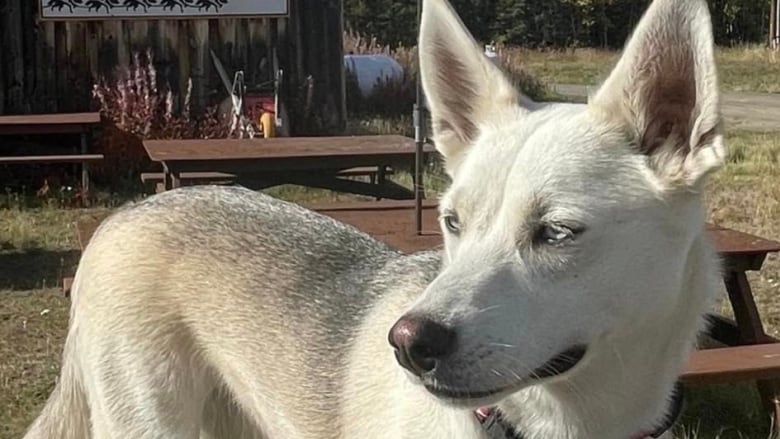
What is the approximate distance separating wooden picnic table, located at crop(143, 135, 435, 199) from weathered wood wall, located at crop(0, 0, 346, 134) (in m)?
3.58

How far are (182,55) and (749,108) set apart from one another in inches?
433

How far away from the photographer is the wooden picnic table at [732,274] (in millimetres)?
4324

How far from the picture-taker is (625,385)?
248 cm

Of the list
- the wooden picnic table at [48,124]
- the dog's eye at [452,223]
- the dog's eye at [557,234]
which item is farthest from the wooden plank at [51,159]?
the dog's eye at [557,234]

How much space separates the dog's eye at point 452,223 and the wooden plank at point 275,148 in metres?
5.28

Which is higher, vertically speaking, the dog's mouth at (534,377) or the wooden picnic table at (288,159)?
the dog's mouth at (534,377)

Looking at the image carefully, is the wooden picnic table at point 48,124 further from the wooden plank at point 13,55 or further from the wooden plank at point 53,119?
the wooden plank at point 13,55

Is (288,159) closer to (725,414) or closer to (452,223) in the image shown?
(725,414)

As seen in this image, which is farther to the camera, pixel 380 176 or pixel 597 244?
pixel 380 176

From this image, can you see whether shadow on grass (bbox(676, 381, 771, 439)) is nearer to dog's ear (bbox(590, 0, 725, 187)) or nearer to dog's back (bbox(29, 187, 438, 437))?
dog's back (bbox(29, 187, 438, 437))

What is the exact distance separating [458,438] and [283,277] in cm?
91

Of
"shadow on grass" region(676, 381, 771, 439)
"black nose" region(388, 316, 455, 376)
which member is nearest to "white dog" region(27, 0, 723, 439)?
"black nose" region(388, 316, 455, 376)

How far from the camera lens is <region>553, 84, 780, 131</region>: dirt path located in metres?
16.6

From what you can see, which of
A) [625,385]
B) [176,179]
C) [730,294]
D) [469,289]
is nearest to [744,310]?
[730,294]
